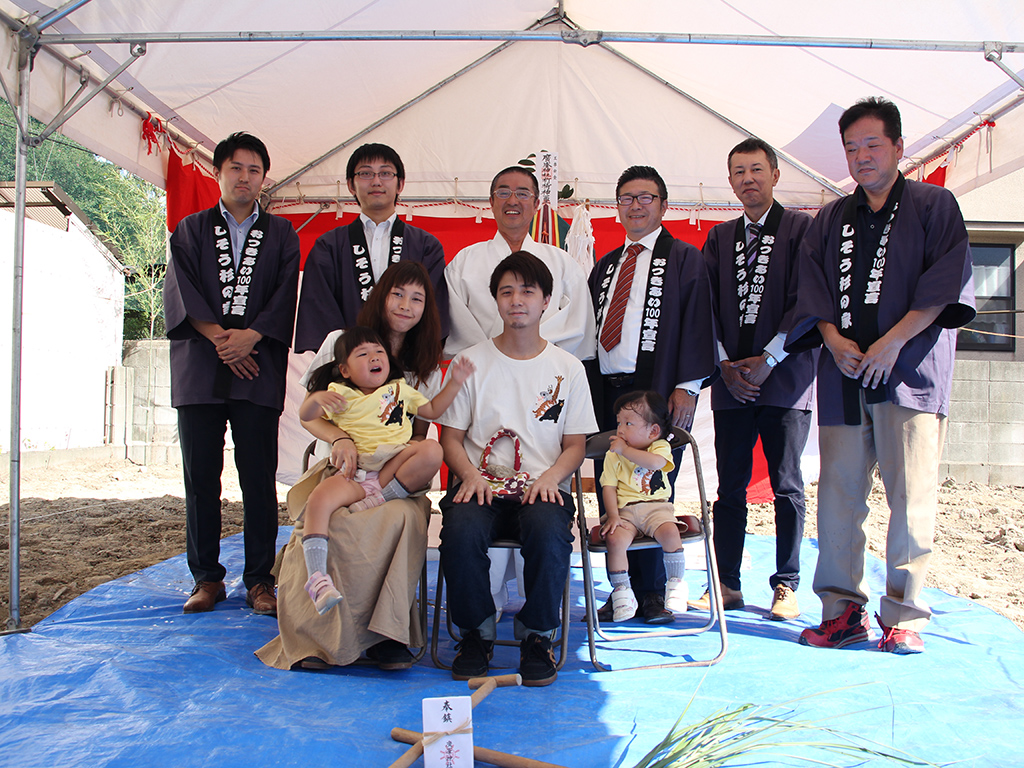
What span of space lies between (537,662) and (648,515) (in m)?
0.69

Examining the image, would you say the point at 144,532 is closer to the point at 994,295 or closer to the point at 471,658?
the point at 471,658

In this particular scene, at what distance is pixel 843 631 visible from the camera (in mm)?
2477

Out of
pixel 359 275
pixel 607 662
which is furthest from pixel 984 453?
pixel 359 275

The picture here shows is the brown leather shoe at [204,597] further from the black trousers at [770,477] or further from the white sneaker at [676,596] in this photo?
the black trousers at [770,477]

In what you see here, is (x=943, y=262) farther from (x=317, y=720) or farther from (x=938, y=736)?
(x=317, y=720)

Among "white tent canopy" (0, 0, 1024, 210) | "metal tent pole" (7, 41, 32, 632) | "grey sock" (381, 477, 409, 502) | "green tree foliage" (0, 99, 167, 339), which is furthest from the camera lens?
"green tree foliage" (0, 99, 167, 339)

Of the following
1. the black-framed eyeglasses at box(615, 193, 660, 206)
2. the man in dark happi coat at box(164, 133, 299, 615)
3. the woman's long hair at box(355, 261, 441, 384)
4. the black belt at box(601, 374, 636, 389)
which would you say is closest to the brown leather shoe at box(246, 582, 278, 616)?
the man in dark happi coat at box(164, 133, 299, 615)

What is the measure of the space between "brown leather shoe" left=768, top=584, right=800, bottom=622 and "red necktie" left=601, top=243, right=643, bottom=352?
1.23 m

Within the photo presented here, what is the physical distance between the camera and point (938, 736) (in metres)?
1.71

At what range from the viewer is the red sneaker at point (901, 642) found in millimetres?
2365

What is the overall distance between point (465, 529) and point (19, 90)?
2.44 m

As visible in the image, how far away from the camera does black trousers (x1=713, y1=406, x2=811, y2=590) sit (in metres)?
2.92

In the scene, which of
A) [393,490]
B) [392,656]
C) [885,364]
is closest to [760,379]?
[885,364]

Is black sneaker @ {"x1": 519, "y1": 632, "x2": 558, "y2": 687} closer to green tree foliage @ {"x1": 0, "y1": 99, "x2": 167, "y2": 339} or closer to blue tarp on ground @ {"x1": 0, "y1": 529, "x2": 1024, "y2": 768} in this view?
blue tarp on ground @ {"x1": 0, "y1": 529, "x2": 1024, "y2": 768}
